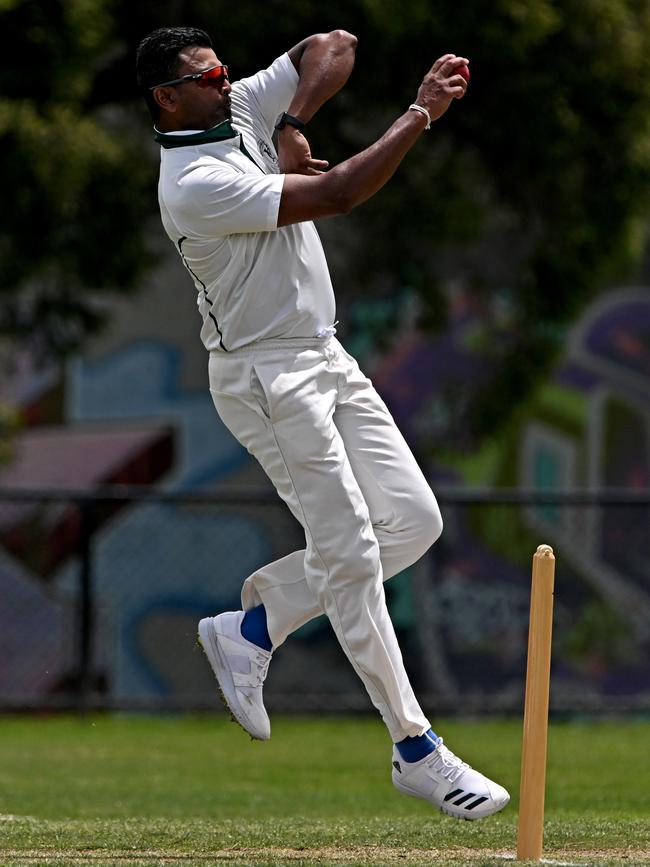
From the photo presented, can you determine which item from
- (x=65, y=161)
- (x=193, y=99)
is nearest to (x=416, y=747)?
(x=193, y=99)

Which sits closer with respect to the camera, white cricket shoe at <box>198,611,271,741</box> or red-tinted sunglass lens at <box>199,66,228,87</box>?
red-tinted sunglass lens at <box>199,66,228,87</box>

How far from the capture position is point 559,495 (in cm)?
1367

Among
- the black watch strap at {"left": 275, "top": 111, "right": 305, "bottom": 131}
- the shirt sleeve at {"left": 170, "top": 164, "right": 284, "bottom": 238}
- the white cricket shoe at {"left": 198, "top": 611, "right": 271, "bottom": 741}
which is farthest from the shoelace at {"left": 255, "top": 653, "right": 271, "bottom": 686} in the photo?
the black watch strap at {"left": 275, "top": 111, "right": 305, "bottom": 131}

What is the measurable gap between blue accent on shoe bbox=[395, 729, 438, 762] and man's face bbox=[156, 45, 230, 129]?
6.97 feet

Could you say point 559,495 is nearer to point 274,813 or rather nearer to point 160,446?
point 160,446

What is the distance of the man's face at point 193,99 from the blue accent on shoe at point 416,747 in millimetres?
2124

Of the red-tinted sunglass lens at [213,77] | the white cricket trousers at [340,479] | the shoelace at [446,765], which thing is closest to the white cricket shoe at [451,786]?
the shoelace at [446,765]

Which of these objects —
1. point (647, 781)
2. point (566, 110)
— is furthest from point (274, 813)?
point (566, 110)

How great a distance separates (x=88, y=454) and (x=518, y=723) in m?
5.59

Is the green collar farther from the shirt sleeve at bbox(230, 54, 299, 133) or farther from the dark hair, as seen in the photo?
the shirt sleeve at bbox(230, 54, 299, 133)

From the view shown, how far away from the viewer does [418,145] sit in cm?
1212

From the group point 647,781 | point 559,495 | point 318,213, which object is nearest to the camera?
point 318,213

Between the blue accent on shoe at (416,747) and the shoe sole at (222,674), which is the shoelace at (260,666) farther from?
the blue accent on shoe at (416,747)

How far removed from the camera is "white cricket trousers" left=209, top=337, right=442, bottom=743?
17.7 ft
